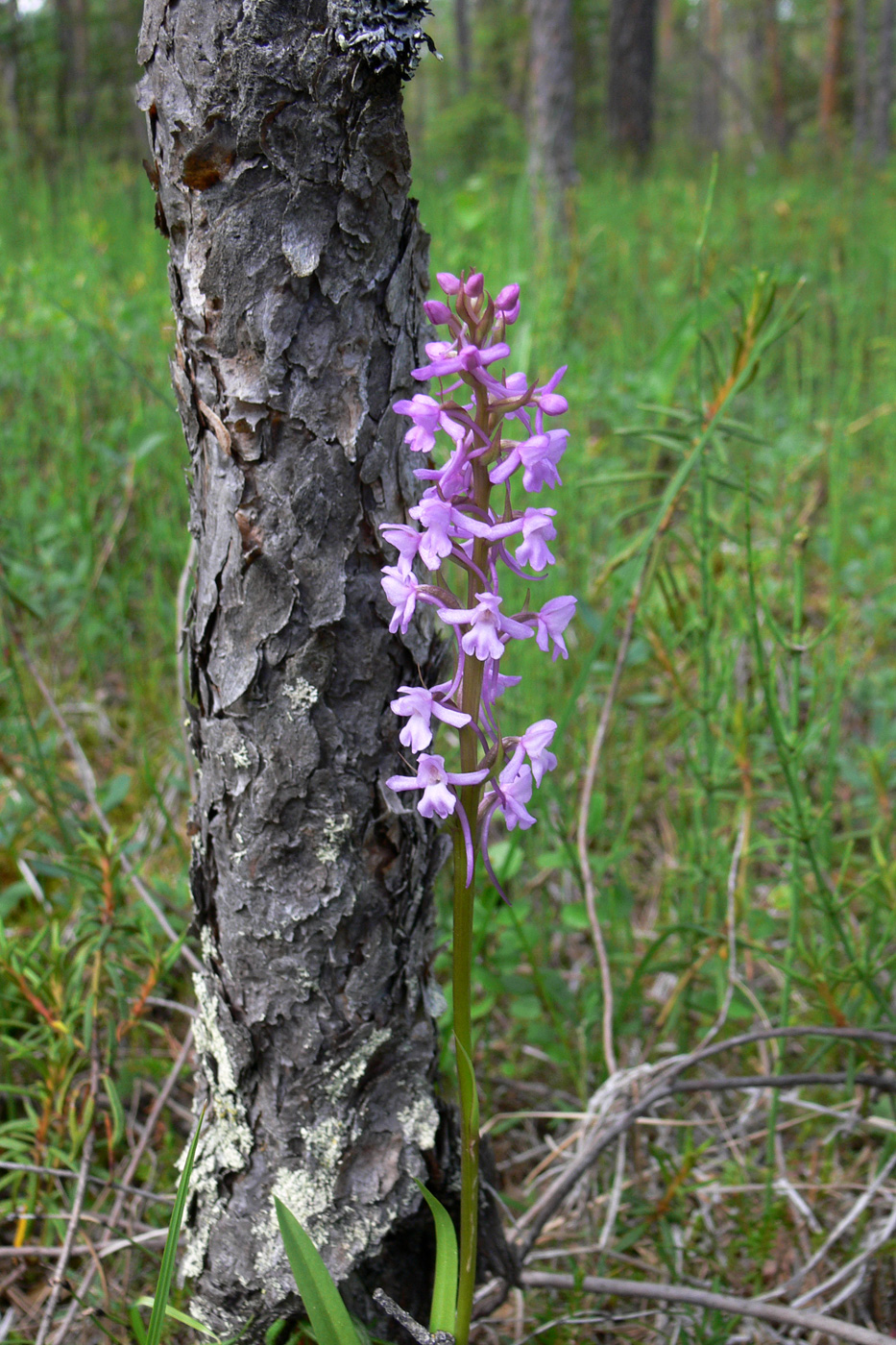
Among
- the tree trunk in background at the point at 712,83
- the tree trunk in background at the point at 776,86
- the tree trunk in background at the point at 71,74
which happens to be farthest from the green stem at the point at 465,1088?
the tree trunk in background at the point at 712,83

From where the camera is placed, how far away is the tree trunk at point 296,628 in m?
0.84

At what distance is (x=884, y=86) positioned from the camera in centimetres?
1218

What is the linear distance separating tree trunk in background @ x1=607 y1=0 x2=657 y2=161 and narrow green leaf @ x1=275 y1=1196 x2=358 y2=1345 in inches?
439

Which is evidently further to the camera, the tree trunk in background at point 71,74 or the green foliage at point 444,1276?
the tree trunk in background at point 71,74

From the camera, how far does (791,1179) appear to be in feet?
5.02

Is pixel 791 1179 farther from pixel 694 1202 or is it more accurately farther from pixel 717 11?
pixel 717 11

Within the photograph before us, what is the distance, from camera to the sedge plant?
0.80m

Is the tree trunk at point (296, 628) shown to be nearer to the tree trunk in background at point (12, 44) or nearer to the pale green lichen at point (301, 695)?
the pale green lichen at point (301, 695)

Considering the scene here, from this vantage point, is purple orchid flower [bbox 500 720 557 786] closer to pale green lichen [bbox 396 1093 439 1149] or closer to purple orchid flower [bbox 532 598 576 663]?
purple orchid flower [bbox 532 598 576 663]

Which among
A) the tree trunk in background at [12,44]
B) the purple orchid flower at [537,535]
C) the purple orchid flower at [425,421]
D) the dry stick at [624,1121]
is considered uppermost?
the tree trunk in background at [12,44]

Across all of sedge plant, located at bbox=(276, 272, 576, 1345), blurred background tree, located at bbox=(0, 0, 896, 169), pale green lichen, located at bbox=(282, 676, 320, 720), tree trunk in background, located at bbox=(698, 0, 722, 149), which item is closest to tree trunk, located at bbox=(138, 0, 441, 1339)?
pale green lichen, located at bbox=(282, 676, 320, 720)

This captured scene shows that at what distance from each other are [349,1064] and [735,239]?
6.38 m

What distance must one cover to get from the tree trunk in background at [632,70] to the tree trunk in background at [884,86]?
3.18 metres

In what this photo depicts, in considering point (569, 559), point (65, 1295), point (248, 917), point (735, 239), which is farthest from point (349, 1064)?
point (735, 239)
